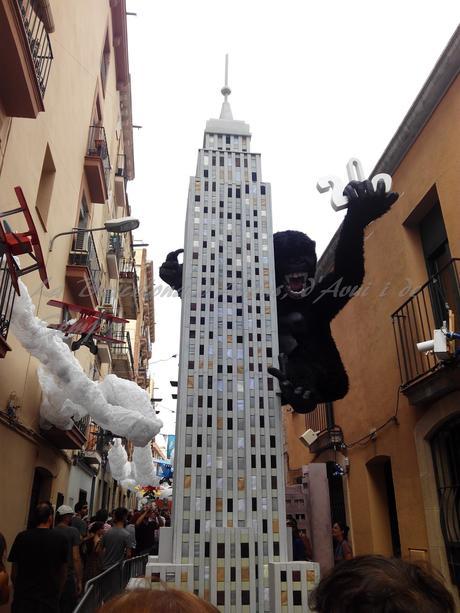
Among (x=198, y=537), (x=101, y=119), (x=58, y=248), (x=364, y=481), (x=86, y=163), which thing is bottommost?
(x=198, y=537)

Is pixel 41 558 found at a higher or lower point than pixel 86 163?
lower

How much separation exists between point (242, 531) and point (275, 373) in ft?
3.81

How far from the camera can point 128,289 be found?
63.6ft

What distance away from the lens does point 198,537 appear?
3672mm

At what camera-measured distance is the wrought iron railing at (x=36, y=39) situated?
20.6ft

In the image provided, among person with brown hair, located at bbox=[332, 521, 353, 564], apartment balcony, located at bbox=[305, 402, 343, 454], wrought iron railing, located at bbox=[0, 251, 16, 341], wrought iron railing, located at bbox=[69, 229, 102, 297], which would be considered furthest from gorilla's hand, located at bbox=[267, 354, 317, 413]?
wrought iron railing, located at bbox=[69, 229, 102, 297]

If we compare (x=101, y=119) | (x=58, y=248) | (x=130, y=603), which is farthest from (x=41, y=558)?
(x=101, y=119)

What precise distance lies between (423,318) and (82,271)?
254 inches

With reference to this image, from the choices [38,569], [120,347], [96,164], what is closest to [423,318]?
[38,569]

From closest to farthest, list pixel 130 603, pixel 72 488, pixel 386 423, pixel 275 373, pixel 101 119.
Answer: pixel 130 603, pixel 275 373, pixel 386 423, pixel 72 488, pixel 101 119

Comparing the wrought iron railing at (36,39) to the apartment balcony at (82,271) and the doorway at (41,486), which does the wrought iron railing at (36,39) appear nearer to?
the apartment balcony at (82,271)

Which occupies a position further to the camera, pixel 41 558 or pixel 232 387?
pixel 41 558

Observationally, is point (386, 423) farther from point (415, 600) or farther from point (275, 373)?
point (415, 600)

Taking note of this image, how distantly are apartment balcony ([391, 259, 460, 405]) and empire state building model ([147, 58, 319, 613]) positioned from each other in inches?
104
